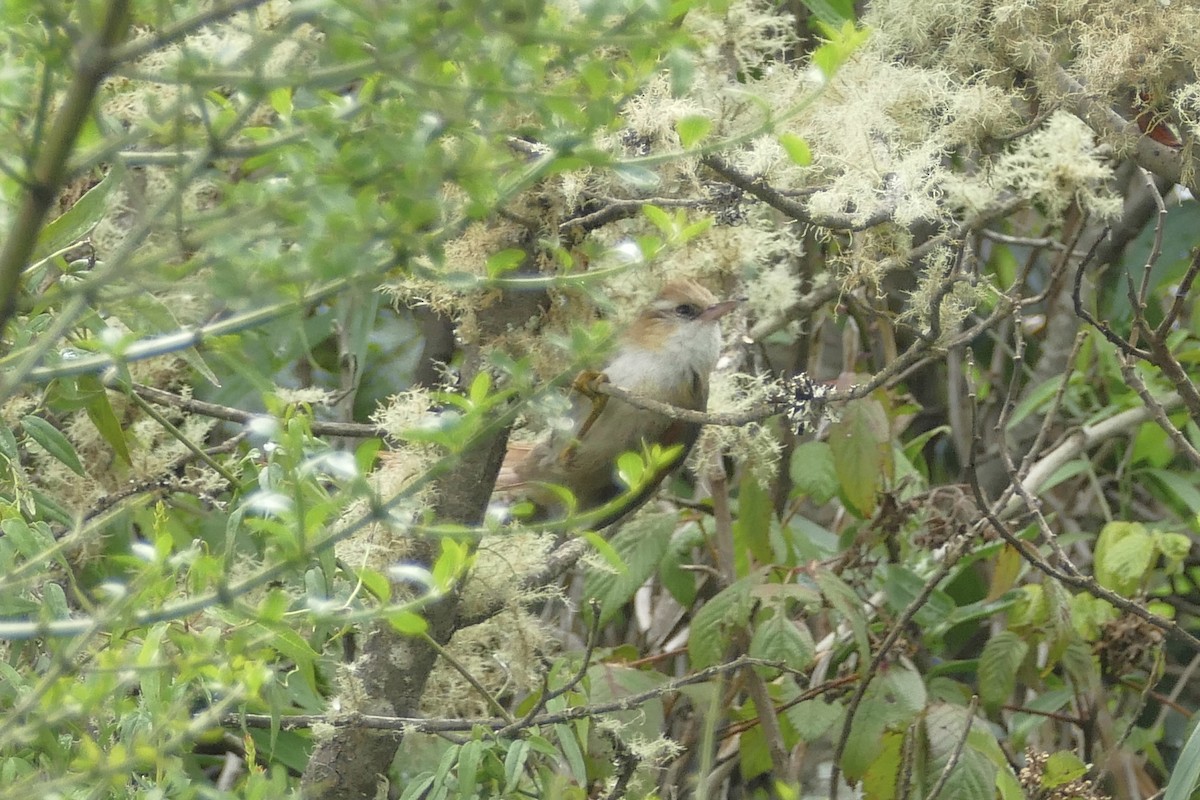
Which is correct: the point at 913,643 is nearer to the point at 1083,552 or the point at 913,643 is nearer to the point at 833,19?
the point at 1083,552

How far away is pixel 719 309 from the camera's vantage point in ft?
7.41

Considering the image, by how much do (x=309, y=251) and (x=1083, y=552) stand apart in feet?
10.2

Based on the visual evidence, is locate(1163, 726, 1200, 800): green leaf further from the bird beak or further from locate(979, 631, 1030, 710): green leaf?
the bird beak

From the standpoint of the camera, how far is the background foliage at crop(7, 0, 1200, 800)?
0.80 meters

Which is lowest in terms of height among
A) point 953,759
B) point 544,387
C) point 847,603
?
point 953,759

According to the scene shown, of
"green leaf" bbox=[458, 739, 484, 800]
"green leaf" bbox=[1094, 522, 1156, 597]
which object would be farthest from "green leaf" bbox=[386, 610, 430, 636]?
"green leaf" bbox=[1094, 522, 1156, 597]

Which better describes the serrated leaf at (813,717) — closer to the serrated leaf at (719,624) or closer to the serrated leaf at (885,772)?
the serrated leaf at (885,772)

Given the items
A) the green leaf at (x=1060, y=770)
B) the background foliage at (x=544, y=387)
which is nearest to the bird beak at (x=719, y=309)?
the background foliage at (x=544, y=387)

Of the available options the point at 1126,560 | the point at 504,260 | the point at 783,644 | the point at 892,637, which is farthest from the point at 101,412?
the point at 1126,560

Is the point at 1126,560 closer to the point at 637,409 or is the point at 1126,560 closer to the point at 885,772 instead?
the point at 885,772

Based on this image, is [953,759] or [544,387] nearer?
[544,387]

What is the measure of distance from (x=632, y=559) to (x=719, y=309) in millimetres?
501

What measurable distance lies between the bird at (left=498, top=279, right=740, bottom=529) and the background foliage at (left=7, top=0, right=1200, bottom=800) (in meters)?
0.07

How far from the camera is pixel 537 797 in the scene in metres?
1.72
